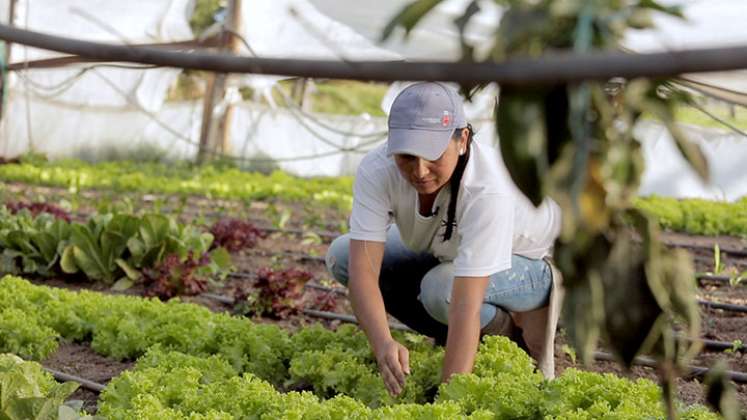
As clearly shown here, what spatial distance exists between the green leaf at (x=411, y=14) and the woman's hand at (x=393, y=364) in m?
2.27

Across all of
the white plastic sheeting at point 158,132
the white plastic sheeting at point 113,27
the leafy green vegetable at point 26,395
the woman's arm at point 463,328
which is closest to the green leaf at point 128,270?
the leafy green vegetable at point 26,395

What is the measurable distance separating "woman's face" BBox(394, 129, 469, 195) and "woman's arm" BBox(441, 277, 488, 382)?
336 mm

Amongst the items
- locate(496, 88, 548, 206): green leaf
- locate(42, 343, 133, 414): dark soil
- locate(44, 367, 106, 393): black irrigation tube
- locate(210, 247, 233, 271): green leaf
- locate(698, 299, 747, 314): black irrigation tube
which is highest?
locate(496, 88, 548, 206): green leaf

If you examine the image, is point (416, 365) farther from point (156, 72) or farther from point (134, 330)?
point (156, 72)

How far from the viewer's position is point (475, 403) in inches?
119

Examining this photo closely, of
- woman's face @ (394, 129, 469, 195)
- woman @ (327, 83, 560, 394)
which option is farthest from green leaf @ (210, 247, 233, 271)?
woman's face @ (394, 129, 469, 195)

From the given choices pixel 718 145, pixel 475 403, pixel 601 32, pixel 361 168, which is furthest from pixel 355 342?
pixel 718 145

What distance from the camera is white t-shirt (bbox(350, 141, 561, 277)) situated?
3357 mm

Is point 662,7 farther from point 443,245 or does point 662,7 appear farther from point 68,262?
point 68,262

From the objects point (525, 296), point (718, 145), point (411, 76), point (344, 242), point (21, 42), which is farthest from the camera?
point (718, 145)

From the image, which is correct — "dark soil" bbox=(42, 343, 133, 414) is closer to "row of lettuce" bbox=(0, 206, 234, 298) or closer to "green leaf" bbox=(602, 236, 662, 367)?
"row of lettuce" bbox=(0, 206, 234, 298)

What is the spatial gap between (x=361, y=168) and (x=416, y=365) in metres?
0.71

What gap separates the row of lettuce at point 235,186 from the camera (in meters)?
9.09

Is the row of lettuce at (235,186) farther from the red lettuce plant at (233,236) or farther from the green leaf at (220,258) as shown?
the green leaf at (220,258)
